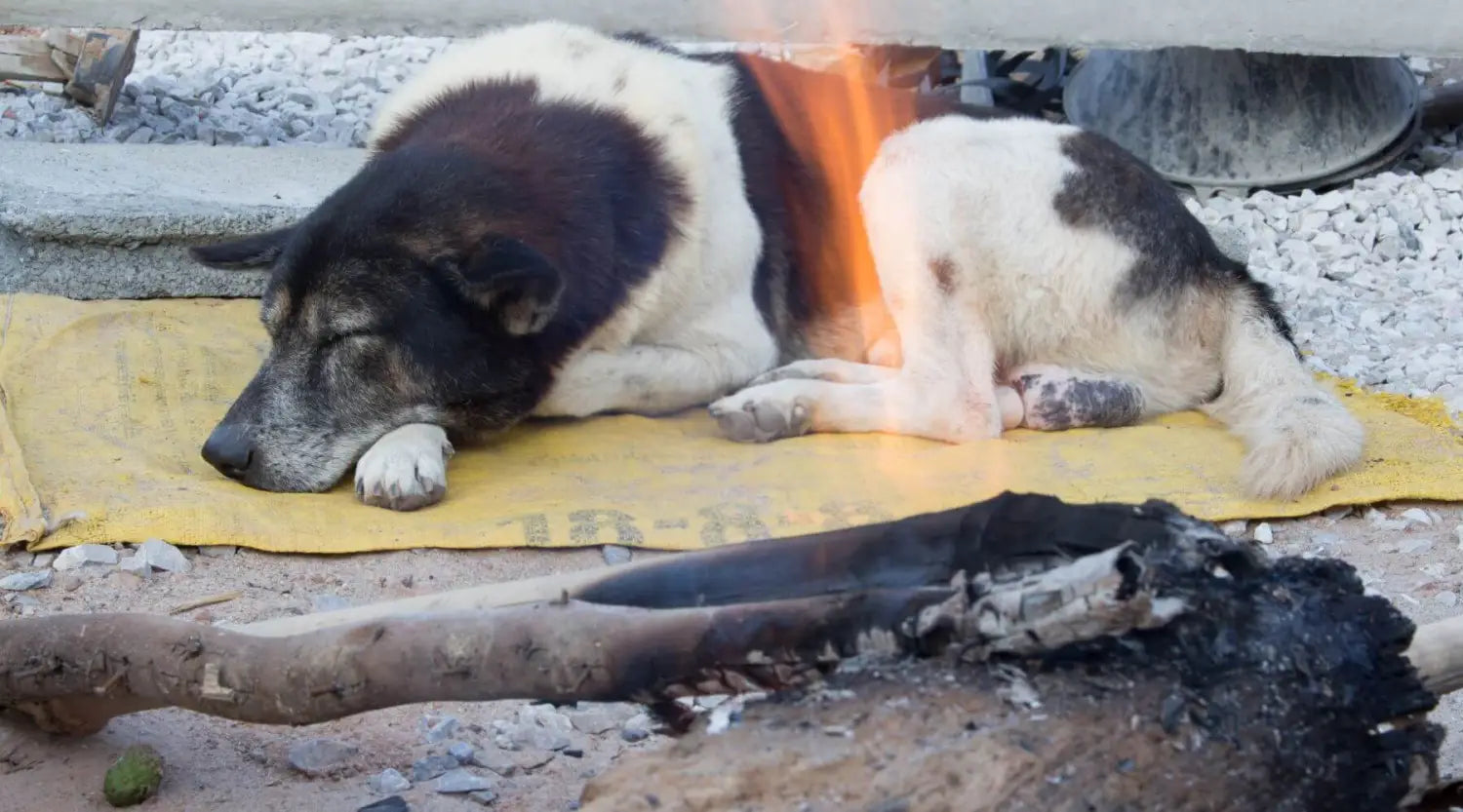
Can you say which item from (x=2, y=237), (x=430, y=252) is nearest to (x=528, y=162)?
(x=430, y=252)

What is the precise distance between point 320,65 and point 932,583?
6543mm

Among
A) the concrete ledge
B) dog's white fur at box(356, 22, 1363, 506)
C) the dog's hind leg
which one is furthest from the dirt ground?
the concrete ledge

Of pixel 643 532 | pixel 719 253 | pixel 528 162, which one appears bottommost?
pixel 643 532

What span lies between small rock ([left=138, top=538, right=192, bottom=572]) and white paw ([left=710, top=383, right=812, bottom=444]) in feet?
5.02

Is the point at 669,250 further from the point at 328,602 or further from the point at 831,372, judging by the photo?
the point at 328,602

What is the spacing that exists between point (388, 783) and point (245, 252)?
7.04 feet

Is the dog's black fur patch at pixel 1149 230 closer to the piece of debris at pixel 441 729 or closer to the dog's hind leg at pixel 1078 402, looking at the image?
the dog's hind leg at pixel 1078 402

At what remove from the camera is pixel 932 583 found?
6.80ft

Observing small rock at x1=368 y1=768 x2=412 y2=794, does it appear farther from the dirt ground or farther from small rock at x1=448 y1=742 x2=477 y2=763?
small rock at x1=448 y1=742 x2=477 y2=763

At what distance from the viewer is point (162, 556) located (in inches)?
138

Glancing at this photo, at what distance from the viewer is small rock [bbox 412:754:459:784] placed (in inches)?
103

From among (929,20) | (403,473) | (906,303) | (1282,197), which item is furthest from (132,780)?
(1282,197)

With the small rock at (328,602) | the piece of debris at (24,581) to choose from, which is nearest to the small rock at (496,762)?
the small rock at (328,602)

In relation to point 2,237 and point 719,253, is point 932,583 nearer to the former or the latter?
point 719,253
